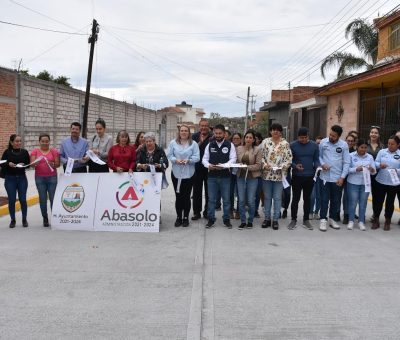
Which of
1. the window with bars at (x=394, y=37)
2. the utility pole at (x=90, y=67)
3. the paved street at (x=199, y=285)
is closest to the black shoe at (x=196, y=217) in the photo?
the paved street at (x=199, y=285)

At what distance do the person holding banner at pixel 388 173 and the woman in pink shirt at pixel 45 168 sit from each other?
5.86 meters

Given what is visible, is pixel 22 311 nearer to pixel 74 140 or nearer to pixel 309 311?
pixel 309 311

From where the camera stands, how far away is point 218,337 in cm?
402

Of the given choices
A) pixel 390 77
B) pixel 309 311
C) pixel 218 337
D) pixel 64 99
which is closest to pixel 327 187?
pixel 309 311

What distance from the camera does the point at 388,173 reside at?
8.59 m

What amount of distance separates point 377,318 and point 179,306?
1885 mm

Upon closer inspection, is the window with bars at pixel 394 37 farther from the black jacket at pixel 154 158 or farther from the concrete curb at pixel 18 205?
the concrete curb at pixel 18 205

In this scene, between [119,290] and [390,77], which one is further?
[390,77]

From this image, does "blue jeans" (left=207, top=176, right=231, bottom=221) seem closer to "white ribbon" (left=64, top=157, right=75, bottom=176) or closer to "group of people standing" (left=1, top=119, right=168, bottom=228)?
"group of people standing" (left=1, top=119, right=168, bottom=228)

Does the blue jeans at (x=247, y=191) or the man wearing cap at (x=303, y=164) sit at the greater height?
the man wearing cap at (x=303, y=164)

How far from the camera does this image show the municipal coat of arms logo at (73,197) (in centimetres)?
842

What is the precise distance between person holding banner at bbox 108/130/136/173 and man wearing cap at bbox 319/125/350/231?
11.4 ft

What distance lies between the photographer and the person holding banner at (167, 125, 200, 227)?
851 centimetres

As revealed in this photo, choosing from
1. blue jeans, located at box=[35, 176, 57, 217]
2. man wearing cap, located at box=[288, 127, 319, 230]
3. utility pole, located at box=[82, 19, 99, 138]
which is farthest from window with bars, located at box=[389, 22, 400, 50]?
blue jeans, located at box=[35, 176, 57, 217]
